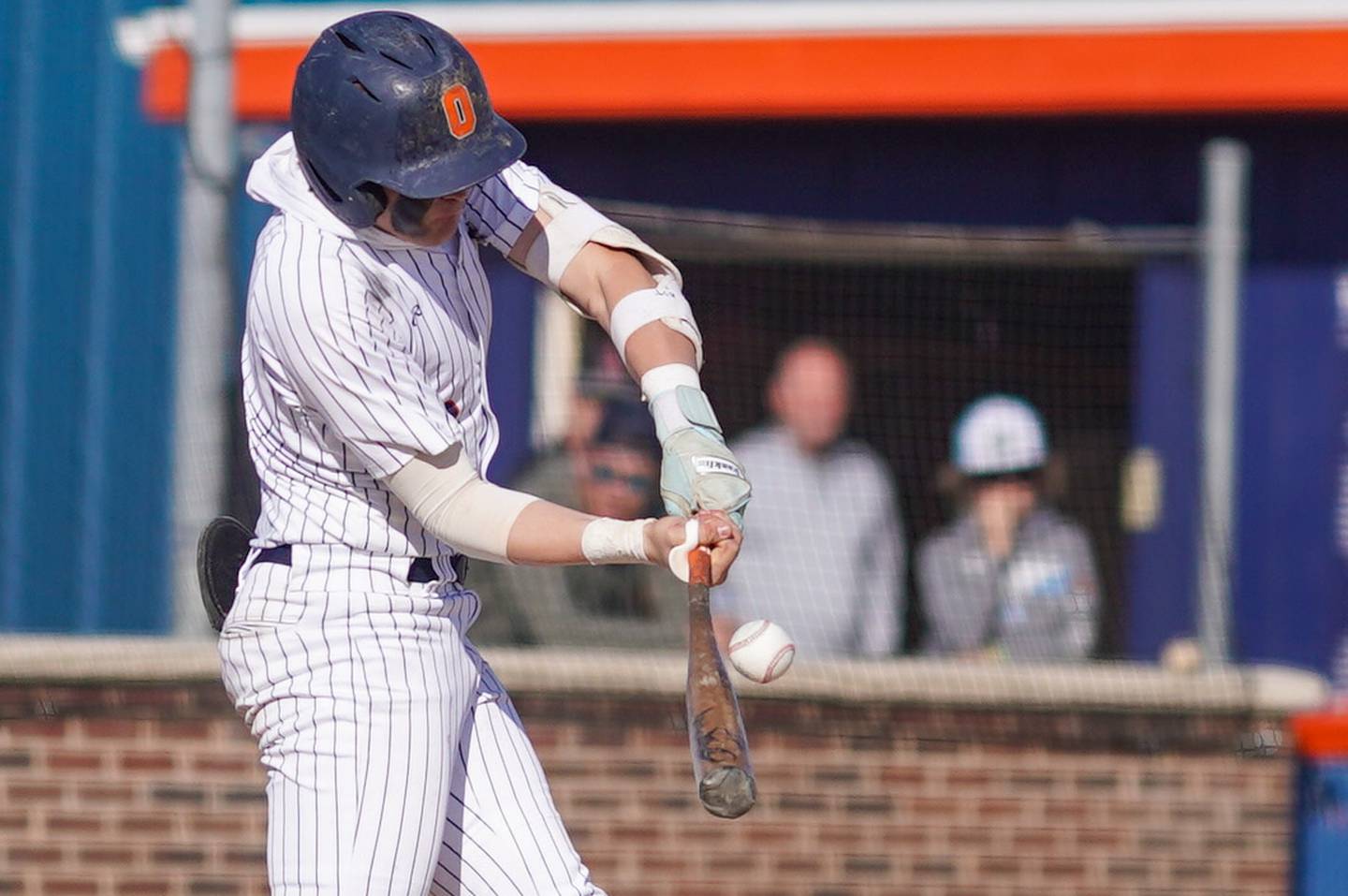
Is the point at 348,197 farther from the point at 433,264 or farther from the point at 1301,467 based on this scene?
the point at 1301,467

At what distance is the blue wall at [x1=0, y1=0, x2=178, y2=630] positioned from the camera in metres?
7.12

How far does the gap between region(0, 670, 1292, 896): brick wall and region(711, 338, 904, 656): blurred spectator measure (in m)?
0.28

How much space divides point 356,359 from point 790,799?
9.37 ft

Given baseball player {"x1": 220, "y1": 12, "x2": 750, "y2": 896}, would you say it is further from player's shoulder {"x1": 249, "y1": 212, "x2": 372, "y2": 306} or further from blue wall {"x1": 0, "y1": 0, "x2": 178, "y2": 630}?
blue wall {"x1": 0, "y1": 0, "x2": 178, "y2": 630}

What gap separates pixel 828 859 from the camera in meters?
5.27

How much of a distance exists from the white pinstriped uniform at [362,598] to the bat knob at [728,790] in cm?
57

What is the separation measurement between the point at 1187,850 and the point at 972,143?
2649mm

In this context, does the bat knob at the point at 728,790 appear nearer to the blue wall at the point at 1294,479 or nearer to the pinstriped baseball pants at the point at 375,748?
the pinstriped baseball pants at the point at 375,748

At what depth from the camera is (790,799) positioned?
5.27m

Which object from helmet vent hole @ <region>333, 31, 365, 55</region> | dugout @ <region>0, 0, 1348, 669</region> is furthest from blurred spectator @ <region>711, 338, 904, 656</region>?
helmet vent hole @ <region>333, 31, 365, 55</region>

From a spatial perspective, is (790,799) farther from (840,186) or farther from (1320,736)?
(840,186)

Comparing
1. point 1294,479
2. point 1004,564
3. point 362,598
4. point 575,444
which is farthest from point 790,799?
point 362,598

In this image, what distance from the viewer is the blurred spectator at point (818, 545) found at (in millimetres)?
5406

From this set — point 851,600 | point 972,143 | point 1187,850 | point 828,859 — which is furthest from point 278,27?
point 1187,850
